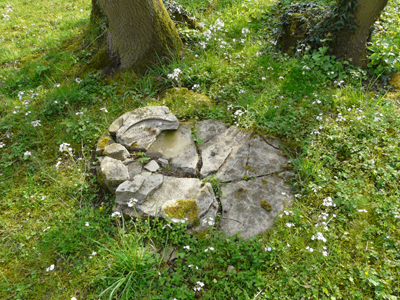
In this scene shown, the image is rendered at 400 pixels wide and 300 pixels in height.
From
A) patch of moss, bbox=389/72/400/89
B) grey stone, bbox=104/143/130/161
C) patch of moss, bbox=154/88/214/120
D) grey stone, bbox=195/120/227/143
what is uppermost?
patch of moss, bbox=389/72/400/89

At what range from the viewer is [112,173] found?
3.16m

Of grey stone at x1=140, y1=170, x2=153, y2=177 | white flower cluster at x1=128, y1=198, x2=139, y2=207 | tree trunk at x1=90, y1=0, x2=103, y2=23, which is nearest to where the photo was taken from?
white flower cluster at x1=128, y1=198, x2=139, y2=207

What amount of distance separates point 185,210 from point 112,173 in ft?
3.35

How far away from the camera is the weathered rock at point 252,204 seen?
2904 mm

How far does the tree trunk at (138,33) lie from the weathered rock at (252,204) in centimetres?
287

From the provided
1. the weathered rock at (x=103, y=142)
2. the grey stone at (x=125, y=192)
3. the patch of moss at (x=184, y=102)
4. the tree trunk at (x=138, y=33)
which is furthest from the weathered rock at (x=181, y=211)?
the tree trunk at (x=138, y=33)

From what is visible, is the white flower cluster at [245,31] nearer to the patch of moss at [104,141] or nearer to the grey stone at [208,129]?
the grey stone at [208,129]

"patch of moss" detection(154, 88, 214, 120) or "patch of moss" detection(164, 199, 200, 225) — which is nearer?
"patch of moss" detection(164, 199, 200, 225)

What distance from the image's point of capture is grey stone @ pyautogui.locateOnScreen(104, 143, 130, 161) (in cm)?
343

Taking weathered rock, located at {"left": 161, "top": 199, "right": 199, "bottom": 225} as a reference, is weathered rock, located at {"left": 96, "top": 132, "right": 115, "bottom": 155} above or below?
above

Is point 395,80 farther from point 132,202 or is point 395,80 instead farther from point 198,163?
point 132,202

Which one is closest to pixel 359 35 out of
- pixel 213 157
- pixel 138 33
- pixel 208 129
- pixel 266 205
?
pixel 208 129

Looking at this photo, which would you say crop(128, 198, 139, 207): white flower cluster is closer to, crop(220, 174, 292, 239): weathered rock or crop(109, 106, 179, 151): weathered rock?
crop(109, 106, 179, 151): weathered rock

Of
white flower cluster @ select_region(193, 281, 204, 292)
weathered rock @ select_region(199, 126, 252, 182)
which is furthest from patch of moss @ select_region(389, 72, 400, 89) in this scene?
white flower cluster @ select_region(193, 281, 204, 292)
